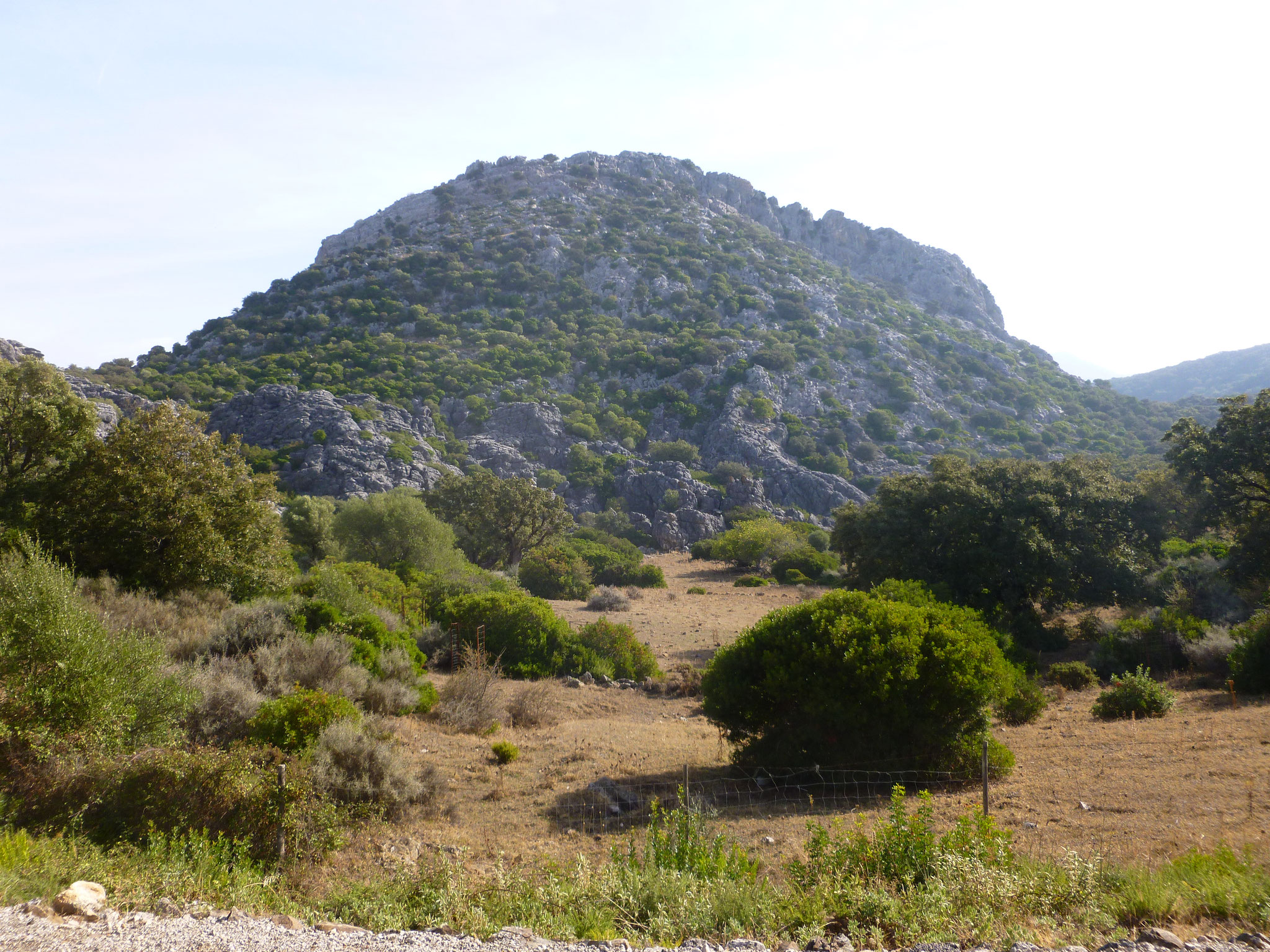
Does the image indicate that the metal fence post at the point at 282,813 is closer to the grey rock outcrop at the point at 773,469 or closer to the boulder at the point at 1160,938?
the boulder at the point at 1160,938

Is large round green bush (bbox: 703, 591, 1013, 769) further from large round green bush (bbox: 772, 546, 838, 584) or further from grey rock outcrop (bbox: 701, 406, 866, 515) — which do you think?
grey rock outcrop (bbox: 701, 406, 866, 515)

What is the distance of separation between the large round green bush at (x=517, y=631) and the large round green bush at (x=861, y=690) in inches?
314

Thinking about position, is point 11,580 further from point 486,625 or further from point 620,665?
point 620,665

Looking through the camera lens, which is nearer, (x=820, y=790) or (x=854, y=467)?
(x=820, y=790)

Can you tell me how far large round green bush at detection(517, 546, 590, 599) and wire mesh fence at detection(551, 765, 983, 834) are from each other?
19857 mm

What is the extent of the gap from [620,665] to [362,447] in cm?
3264

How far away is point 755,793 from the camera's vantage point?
29.6ft

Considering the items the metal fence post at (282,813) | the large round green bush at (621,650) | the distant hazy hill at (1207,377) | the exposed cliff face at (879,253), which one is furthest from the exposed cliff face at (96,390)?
the distant hazy hill at (1207,377)

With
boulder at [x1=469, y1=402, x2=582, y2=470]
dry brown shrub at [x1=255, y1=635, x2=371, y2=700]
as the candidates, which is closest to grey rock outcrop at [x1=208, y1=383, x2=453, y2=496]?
boulder at [x1=469, y1=402, x2=582, y2=470]

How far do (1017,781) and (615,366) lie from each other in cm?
6113

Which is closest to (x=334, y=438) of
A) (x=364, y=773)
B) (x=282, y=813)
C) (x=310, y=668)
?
(x=310, y=668)

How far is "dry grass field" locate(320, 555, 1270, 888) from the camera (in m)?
6.55

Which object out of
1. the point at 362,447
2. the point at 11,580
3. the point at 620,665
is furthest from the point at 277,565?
the point at 362,447

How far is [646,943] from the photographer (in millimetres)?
4340
